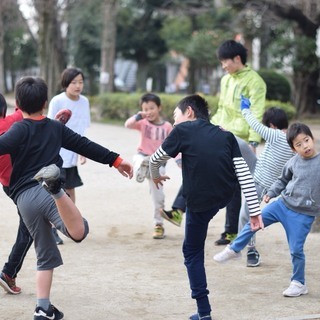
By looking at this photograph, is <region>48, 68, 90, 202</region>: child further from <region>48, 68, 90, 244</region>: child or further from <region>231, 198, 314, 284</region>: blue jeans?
<region>231, 198, 314, 284</region>: blue jeans

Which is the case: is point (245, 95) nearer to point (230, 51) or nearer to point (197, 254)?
point (230, 51)

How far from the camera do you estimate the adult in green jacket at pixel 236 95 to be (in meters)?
6.82

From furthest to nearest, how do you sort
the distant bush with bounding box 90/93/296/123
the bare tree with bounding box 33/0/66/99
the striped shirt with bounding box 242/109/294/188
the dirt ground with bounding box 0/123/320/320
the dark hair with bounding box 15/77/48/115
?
the bare tree with bounding box 33/0/66/99, the distant bush with bounding box 90/93/296/123, the striped shirt with bounding box 242/109/294/188, the dirt ground with bounding box 0/123/320/320, the dark hair with bounding box 15/77/48/115

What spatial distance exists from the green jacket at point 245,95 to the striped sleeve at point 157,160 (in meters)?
2.08

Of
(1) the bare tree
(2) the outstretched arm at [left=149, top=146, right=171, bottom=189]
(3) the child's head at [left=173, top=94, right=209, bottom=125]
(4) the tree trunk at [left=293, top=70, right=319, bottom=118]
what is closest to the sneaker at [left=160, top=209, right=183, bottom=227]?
(2) the outstretched arm at [left=149, top=146, right=171, bottom=189]

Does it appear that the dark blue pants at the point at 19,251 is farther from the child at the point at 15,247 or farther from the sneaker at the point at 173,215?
the sneaker at the point at 173,215

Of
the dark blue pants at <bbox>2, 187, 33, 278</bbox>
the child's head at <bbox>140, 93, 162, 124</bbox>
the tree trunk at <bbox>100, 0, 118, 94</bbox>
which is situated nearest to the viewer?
the dark blue pants at <bbox>2, 187, 33, 278</bbox>

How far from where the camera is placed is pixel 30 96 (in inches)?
183

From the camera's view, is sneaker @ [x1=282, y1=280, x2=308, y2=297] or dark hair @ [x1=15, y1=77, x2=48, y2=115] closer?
dark hair @ [x1=15, y1=77, x2=48, y2=115]

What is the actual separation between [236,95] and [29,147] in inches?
111

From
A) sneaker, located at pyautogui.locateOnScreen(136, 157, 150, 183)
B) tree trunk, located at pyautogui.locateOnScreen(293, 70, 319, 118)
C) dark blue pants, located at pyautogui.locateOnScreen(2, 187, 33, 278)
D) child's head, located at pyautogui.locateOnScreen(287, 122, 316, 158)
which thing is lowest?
tree trunk, located at pyautogui.locateOnScreen(293, 70, 319, 118)

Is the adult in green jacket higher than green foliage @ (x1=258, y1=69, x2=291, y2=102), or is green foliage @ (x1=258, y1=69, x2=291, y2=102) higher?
the adult in green jacket

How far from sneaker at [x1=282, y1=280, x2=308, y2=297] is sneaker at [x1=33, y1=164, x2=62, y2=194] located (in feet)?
6.42

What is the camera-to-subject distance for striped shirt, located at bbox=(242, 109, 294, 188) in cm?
606
